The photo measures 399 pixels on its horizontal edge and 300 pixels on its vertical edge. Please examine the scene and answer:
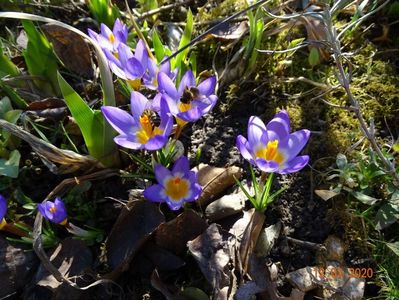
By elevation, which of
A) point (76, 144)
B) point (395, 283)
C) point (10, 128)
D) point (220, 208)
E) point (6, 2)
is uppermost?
point (6, 2)

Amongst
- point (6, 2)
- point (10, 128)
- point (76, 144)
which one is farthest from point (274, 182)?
point (6, 2)

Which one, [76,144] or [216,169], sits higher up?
[76,144]

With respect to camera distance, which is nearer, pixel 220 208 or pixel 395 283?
pixel 395 283

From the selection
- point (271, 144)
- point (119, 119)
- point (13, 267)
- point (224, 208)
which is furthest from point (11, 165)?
point (271, 144)

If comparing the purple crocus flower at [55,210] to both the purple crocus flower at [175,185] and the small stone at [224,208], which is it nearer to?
the purple crocus flower at [175,185]

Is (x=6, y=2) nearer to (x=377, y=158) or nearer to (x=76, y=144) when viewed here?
(x=76, y=144)

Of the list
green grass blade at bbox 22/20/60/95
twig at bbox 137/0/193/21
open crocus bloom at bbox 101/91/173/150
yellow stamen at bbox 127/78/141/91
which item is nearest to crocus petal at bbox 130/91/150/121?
open crocus bloom at bbox 101/91/173/150
